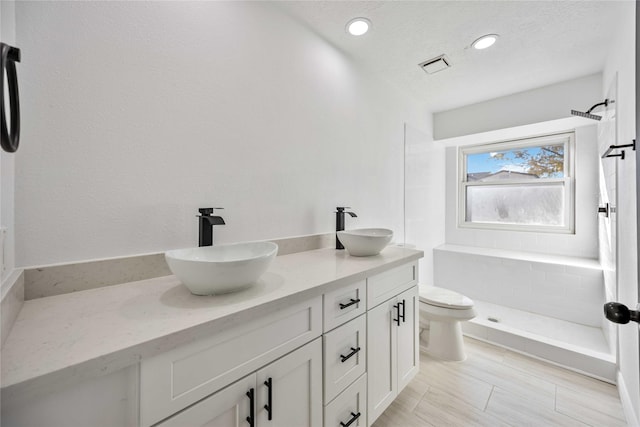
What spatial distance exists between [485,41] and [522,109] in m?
1.16

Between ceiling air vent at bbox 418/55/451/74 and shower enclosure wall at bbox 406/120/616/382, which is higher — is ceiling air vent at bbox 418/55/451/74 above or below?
above

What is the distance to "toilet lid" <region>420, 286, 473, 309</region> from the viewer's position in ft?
6.32

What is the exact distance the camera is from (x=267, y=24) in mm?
1436

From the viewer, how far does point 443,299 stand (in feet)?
6.64

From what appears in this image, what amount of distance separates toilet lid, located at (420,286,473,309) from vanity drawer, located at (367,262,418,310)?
0.52 meters

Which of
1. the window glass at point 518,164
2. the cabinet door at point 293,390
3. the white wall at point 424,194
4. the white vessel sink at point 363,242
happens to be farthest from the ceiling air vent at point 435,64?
the cabinet door at point 293,390

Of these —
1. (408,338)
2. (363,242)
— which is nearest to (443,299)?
(408,338)

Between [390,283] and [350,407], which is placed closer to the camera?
[350,407]

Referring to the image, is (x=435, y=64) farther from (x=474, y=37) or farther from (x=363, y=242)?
(x=363, y=242)

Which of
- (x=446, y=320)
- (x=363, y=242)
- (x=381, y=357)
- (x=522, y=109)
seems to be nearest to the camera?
(x=381, y=357)

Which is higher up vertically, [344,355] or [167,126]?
[167,126]

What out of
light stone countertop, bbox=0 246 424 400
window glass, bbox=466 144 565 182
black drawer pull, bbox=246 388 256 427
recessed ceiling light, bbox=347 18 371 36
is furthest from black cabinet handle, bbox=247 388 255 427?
window glass, bbox=466 144 565 182

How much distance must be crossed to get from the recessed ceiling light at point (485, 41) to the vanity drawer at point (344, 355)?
1.98 meters

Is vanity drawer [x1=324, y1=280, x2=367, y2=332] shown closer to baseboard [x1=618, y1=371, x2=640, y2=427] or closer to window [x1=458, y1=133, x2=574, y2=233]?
baseboard [x1=618, y1=371, x2=640, y2=427]
